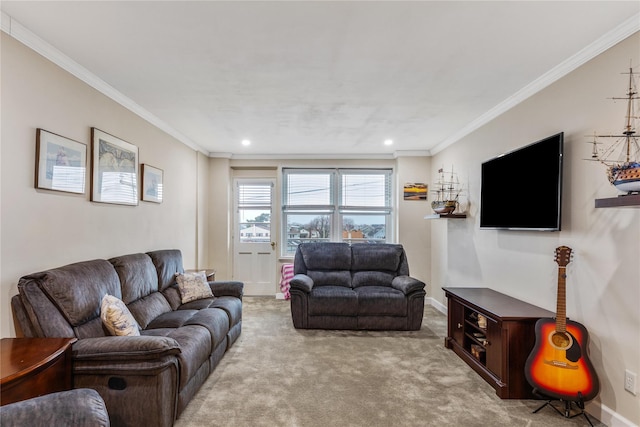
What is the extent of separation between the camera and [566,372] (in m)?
2.15

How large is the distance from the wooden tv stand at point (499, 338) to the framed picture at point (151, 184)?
3.55m

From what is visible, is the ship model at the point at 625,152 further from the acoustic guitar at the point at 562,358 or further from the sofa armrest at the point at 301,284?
the sofa armrest at the point at 301,284

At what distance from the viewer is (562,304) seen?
2240 millimetres

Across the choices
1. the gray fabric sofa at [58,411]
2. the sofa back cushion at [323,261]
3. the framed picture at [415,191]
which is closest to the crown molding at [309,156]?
the framed picture at [415,191]

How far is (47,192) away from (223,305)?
5.94 feet

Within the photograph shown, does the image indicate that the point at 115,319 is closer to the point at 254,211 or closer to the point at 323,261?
the point at 323,261

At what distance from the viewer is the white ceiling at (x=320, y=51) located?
1.84m

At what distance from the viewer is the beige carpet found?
86.7 inches

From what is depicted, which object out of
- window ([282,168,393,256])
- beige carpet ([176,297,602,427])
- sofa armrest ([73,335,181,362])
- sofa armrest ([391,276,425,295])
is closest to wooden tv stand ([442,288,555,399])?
beige carpet ([176,297,602,427])

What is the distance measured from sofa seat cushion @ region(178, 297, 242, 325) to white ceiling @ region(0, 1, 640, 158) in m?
2.10

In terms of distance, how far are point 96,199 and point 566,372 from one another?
384 centimetres

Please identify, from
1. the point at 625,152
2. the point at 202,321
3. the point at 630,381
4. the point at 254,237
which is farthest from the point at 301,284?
the point at 625,152

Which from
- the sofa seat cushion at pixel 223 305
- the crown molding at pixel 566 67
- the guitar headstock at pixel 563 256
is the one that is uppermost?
the crown molding at pixel 566 67

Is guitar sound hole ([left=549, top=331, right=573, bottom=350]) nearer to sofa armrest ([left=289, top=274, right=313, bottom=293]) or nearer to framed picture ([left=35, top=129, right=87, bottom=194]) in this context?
sofa armrest ([left=289, top=274, right=313, bottom=293])
